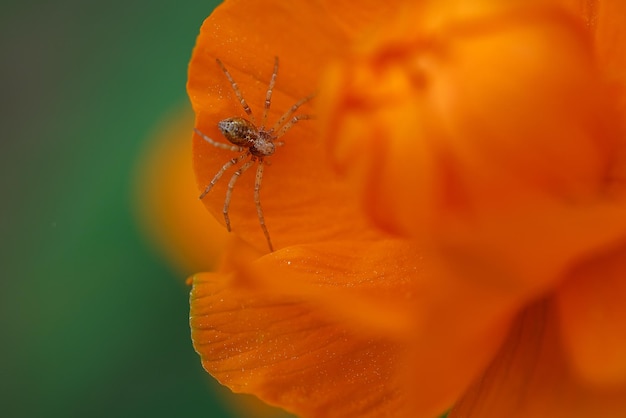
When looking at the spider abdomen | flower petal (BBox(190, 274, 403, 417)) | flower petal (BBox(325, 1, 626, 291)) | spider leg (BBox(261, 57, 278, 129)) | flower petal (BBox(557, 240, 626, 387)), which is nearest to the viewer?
flower petal (BBox(325, 1, 626, 291))

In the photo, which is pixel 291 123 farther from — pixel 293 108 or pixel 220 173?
pixel 220 173

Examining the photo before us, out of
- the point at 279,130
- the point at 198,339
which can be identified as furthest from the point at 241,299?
the point at 279,130

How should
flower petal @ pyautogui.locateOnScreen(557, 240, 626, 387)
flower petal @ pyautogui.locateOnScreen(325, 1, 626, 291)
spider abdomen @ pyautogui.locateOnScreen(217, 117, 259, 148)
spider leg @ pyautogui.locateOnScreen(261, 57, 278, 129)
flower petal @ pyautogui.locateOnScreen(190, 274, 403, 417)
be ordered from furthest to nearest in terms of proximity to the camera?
spider abdomen @ pyautogui.locateOnScreen(217, 117, 259, 148), spider leg @ pyautogui.locateOnScreen(261, 57, 278, 129), flower petal @ pyautogui.locateOnScreen(190, 274, 403, 417), flower petal @ pyautogui.locateOnScreen(557, 240, 626, 387), flower petal @ pyautogui.locateOnScreen(325, 1, 626, 291)

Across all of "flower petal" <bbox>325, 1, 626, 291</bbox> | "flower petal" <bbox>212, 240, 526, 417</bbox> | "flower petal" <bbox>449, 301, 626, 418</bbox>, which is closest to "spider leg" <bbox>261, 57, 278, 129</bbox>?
"flower petal" <bbox>212, 240, 526, 417</bbox>

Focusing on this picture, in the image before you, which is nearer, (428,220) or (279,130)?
(428,220)

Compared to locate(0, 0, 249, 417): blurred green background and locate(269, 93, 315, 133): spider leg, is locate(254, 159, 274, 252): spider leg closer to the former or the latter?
locate(269, 93, 315, 133): spider leg

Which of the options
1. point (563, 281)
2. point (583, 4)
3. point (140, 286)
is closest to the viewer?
point (563, 281)

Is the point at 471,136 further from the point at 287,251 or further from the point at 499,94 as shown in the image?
the point at 287,251
